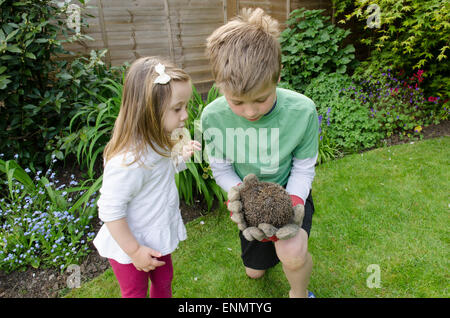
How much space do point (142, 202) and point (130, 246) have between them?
0.68 ft

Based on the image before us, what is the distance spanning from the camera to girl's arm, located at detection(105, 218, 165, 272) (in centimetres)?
126

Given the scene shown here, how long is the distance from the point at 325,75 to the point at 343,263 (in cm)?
330

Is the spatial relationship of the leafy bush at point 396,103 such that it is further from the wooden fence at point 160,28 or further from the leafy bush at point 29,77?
the leafy bush at point 29,77

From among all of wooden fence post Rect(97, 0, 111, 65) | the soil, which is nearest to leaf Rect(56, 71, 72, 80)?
wooden fence post Rect(97, 0, 111, 65)

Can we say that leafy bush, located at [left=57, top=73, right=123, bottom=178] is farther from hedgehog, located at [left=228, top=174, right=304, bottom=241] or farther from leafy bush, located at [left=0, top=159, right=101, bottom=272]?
hedgehog, located at [left=228, top=174, right=304, bottom=241]

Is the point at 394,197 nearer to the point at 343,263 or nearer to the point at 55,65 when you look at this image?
the point at 343,263

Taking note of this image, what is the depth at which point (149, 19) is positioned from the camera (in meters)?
3.76

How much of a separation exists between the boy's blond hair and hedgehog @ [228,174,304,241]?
1.58 ft

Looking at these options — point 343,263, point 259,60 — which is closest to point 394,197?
point 343,263

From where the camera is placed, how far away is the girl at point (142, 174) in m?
1.26

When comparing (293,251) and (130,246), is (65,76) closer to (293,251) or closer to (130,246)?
(130,246)

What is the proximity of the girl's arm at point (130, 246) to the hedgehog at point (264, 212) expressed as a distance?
0.43 m

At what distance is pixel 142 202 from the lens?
1.39 m
